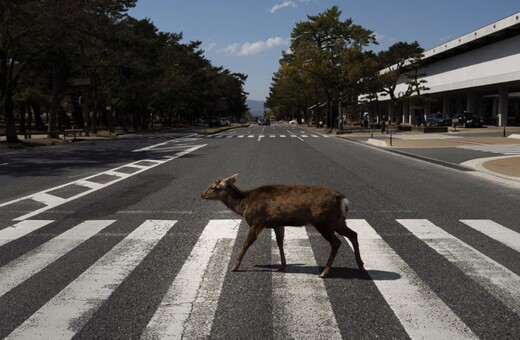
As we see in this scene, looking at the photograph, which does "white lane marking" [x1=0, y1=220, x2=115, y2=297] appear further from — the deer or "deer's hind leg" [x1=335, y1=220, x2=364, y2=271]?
"deer's hind leg" [x1=335, y1=220, x2=364, y2=271]

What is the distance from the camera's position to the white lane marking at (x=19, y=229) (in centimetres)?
739

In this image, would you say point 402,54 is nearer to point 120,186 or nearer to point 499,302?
point 120,186

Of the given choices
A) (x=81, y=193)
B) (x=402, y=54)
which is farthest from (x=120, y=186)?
(x=402, y=54)

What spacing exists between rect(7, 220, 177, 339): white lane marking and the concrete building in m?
47.1

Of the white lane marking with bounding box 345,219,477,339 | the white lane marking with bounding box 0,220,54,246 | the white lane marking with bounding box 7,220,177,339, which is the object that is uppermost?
the white lane marking with bounding box 0,220,54,246

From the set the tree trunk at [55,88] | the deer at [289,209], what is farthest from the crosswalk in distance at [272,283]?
the tree trunk at [55,88]

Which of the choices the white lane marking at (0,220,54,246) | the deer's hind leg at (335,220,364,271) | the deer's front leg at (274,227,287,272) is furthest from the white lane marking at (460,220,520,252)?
the white lane marking at (0,220,54,246)

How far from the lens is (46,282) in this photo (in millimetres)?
5332

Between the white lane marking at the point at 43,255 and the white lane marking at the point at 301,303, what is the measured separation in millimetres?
2755

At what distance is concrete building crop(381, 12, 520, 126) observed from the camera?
48.8 meters

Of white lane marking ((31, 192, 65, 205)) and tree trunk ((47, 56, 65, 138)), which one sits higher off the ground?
tree trunk ((47, 56, 65, 138))

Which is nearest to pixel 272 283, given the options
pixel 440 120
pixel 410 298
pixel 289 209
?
pixel 289 209

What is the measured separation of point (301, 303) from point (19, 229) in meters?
5.38

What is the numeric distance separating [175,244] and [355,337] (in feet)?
11.7
